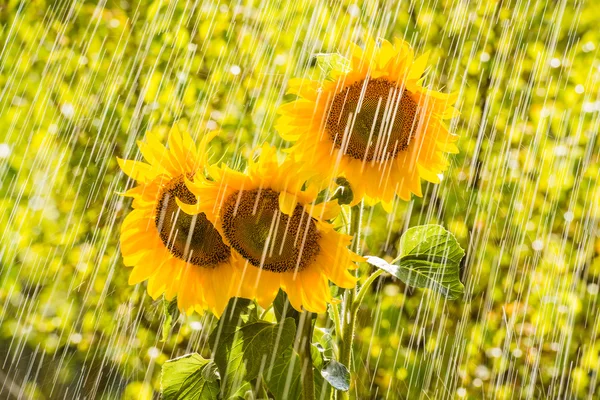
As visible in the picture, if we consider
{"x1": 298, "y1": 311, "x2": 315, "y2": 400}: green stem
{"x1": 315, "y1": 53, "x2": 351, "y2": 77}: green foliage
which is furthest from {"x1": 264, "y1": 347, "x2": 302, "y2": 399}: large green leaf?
{"x1": 315, "y1": 53, "x2": 351, "y2": 77}: green foliage

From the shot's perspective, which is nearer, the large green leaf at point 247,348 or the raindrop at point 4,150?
the large green leaf at point 247,348

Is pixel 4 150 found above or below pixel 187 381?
above

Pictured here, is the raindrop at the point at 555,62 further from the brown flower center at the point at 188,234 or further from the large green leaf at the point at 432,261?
the brown flower center at the point at 188,234

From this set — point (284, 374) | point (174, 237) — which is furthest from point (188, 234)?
point (284, 374)

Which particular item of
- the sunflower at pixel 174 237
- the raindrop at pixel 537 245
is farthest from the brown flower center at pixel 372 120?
the raindrop at pixel 537 245

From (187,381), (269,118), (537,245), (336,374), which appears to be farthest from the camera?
(537,245)

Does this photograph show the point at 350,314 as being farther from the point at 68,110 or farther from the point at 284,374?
the point at 68,110

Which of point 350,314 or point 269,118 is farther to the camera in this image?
point 269,118

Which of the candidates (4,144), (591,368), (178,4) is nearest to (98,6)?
(178,4)
